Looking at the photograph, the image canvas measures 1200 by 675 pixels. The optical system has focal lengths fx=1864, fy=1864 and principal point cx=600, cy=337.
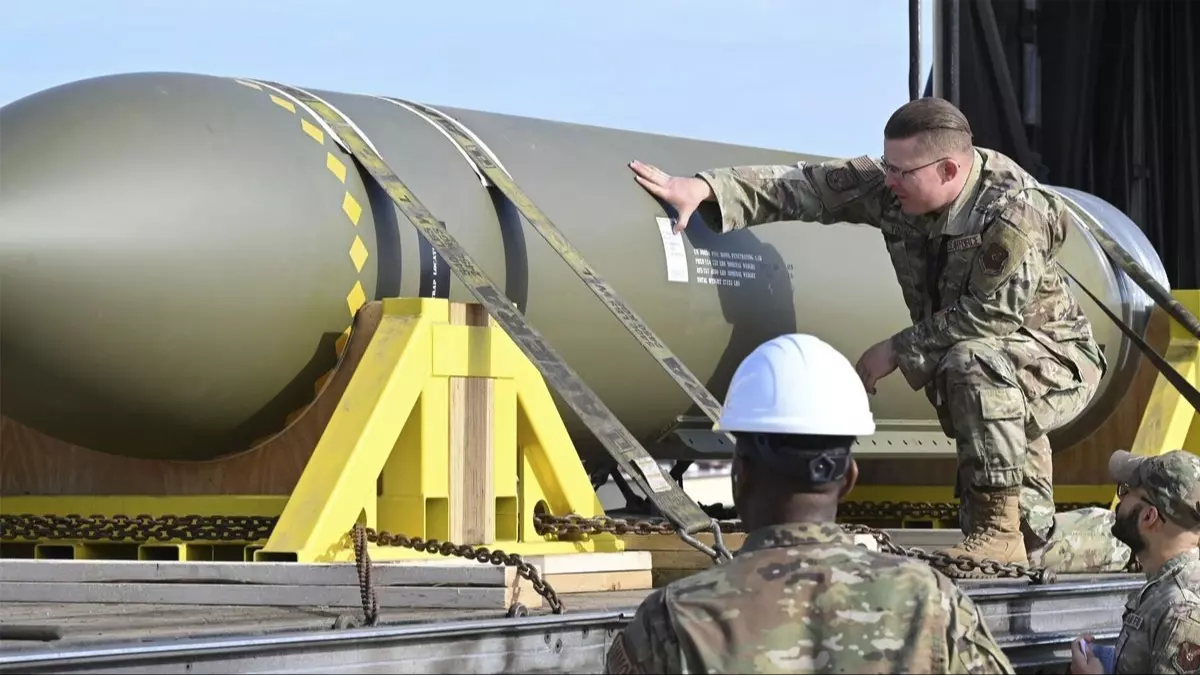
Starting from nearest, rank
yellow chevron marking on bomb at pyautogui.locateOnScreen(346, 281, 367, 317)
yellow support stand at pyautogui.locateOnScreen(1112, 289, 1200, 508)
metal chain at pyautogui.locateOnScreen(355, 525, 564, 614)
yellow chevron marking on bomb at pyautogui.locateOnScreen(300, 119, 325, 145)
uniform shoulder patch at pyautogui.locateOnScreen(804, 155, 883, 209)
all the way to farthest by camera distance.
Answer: metal chain at pyautogui.locateOnScreen(355, 525, 564, 614) → yellow chevron marking on bomb at pyautogui.locateOnScreen(346, 281, 367, 317) → yellow chevron marking on bomb at pyautogui.locateOnScreen(300, 119, 325, 145) → uniform shoulder patch at pyautogui.locateOnScreen(804, 155, 883, 209) → yellow support stand at pyautogui.locateOnScreen(1112, 289, 1200, 508)

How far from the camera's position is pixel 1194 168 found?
830 centimetres

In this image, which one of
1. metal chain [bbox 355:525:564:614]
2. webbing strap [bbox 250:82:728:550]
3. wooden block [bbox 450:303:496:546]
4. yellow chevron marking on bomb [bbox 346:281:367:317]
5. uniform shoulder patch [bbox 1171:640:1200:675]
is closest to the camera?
uniform shoulder patch [bbox 1171:640:1200:675]

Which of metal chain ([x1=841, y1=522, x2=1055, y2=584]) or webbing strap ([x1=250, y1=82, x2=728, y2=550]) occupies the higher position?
webbing strap ([x1=250, y1=82, x2=728, y2=550])

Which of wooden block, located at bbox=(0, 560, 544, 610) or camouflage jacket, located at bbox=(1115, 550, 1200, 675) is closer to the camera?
camouflage jacket, located at bbox=(1115, 550, 1200, 675)

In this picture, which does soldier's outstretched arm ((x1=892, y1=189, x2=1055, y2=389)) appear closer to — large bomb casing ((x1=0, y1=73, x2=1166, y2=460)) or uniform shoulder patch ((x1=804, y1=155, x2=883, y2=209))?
uniform shoulder patch ((x1=804, y1=155, x2=883, y2=209))

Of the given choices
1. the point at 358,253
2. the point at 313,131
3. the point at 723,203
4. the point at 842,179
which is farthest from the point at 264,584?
the point at 842,179

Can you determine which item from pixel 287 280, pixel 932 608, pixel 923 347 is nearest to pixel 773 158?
pixel 923 347

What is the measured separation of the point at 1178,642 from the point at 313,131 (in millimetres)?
2671

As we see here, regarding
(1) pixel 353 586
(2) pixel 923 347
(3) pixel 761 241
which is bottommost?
(1) pixel 353 586

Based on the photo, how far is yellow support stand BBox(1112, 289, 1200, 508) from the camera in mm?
6367

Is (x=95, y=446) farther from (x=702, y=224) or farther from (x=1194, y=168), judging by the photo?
(x=1194, y=168)

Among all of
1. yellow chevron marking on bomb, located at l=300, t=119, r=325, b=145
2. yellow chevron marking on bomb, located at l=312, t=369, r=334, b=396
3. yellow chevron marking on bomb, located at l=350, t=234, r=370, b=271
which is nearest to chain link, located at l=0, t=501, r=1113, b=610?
yellow chevron marking on bomb, located at l=312, t=369, r=334, b=396

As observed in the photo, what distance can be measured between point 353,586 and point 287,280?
1.05 metres

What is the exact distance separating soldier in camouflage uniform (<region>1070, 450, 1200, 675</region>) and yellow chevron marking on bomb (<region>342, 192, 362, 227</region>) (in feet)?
6.88
